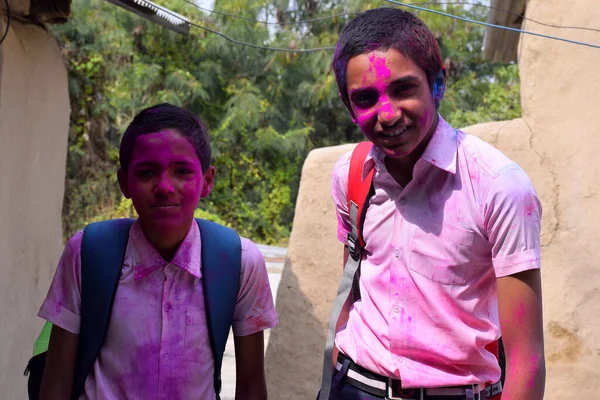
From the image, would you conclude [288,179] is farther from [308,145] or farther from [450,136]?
[450,136]

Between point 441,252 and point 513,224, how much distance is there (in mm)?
209

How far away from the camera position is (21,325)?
14.6 ft

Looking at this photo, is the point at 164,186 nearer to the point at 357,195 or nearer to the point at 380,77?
the point at 357,195

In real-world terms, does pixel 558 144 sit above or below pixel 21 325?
above

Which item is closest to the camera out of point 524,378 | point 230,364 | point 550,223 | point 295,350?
point 524,378

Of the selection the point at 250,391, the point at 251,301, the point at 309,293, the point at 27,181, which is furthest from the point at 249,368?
the point at 27,181

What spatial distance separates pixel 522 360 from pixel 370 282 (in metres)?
0.45

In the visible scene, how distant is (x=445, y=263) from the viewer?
1.87 metres

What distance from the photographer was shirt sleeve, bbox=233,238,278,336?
2.08 meters

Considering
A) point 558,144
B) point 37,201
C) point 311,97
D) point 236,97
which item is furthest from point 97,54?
point 558,144

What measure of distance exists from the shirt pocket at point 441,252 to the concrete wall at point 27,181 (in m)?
2.92

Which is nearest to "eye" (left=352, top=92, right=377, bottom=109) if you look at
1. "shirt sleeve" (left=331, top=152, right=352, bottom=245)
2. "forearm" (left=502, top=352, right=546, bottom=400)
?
"shirt sleeve" (left=331, top=152, right=352, bottom=245)

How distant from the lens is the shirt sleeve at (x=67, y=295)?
1954 mm

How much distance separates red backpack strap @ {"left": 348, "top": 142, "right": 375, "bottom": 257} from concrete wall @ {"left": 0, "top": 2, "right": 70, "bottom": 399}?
2640 millimetres
